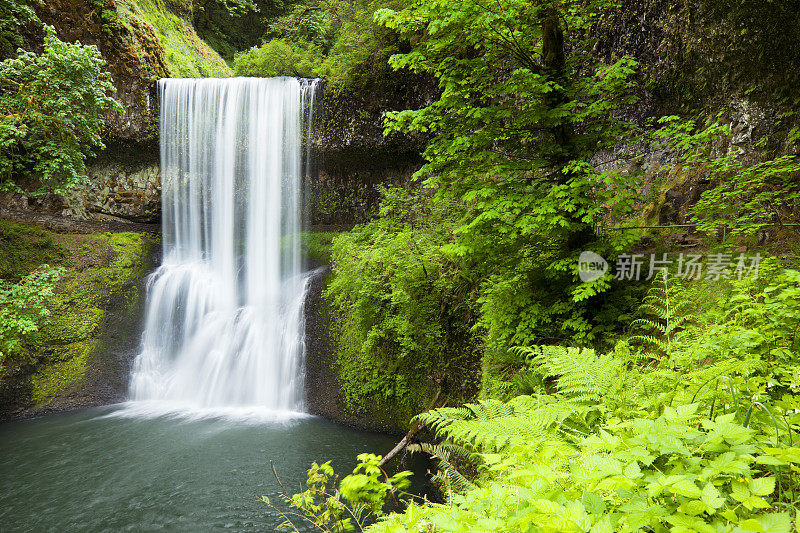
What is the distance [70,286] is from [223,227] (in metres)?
4.71

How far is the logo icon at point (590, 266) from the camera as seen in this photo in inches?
168

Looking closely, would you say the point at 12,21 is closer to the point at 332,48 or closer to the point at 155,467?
the point at 332,48

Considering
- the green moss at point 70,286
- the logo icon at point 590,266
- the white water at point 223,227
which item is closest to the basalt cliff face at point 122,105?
the white water at point 223,227

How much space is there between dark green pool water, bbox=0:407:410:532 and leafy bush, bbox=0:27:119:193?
5.91 meters

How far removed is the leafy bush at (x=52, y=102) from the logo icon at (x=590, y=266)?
11.0m


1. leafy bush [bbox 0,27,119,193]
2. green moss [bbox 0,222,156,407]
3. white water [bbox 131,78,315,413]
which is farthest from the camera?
white water [bbox 131,78,315,413]

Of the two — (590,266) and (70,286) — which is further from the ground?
(590,266)

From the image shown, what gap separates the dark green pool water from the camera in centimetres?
554

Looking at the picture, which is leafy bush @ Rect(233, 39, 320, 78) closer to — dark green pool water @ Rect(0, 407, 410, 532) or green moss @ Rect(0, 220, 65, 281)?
green moss @ Rect(0, 220, 65, 281)

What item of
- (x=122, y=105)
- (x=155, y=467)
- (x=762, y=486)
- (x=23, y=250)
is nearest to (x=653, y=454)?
(x=762, y=486)

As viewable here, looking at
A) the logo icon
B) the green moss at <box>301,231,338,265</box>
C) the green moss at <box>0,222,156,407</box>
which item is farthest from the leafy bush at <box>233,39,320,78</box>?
the logo icon

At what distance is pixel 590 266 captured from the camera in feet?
14.3

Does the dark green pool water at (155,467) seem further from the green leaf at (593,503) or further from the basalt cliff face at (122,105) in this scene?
the basalt cliff face at (122,105)

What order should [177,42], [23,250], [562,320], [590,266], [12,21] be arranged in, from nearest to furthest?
[590,266], [562,320], [12,21], [23,250], [177,42]
